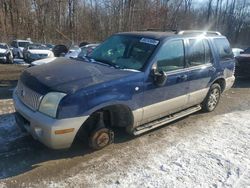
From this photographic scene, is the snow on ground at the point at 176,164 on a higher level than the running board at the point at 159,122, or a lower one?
lower

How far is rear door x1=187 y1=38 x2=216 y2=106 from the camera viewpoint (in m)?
5.35

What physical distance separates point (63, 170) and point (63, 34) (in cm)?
3305

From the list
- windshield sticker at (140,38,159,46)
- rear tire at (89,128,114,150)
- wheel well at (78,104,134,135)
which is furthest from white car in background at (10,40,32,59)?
rear tire at (89,128,114,150)

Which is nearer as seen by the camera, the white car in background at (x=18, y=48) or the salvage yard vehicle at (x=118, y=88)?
the salvage yard vehicle at (x=118, y=88)

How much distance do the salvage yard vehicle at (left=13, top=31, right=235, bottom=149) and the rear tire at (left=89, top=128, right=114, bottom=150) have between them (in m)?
0.01

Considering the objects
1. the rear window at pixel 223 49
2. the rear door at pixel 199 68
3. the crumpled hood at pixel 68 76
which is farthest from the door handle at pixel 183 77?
the rear window at pixel 223 49

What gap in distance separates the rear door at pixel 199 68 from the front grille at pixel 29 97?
284 centimetres

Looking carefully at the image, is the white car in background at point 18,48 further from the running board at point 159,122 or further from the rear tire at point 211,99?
the running board at point 159,122

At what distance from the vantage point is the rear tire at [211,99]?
20.8ft

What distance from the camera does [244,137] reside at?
17.0ft

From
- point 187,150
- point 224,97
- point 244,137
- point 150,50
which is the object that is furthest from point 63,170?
point 224,97

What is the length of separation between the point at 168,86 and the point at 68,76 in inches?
69.5

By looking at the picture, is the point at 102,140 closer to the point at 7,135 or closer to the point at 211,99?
the point at 7,135

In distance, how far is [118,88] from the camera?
4.04 meters
